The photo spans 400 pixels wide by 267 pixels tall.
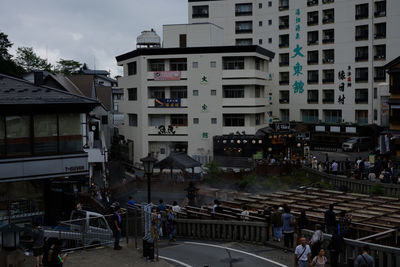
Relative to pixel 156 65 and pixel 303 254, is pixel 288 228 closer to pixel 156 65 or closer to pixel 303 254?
pixel 303 254

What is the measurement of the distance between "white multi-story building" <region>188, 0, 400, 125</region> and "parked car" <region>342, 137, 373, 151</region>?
3.03 metres

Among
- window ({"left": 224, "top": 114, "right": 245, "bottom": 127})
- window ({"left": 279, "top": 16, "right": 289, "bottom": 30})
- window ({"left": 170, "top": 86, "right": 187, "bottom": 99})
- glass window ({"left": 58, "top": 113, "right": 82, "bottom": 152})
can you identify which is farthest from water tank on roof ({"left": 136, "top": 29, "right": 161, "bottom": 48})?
glass window ({"left": 58, "top": 113, "right": 82, "bottom": 152})

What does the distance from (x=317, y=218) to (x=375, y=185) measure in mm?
13708

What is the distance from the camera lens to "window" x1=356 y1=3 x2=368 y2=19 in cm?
6194

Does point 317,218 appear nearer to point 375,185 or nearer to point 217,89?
point 375,185

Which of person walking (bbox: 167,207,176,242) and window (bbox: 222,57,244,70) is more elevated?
window (bbox: 222,57,244,70)

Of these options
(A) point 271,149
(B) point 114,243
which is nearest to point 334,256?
(B) point 114,243

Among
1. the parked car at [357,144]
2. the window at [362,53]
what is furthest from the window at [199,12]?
the parked car at [357,144]

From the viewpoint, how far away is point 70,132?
2242cm

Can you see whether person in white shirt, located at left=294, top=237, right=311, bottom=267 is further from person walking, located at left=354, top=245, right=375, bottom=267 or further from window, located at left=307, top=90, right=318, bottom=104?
window, located at left=307, top=90, right=318, bottom=104

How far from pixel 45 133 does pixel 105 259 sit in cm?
708

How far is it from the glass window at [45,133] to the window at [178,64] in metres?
35.1

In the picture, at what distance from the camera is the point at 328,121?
66312 mm

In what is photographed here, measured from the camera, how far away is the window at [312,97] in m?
68.1
